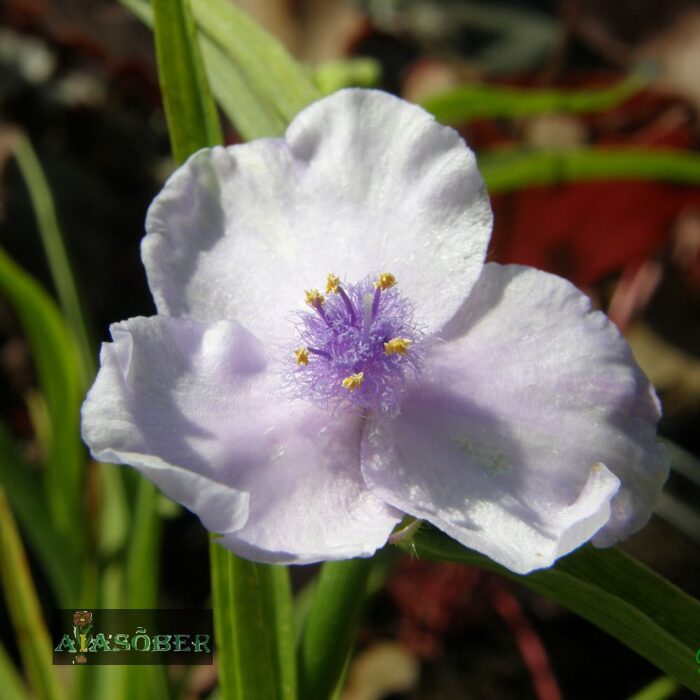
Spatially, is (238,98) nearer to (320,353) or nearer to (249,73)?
(249,73)

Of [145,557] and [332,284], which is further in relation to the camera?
[145,557]

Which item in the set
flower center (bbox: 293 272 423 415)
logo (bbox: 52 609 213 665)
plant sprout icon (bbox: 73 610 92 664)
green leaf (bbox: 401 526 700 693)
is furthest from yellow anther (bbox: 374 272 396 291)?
plant sprout icon (bbox: 73 610 92 664)

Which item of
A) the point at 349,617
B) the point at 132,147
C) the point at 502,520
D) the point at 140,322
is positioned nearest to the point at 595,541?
the point at 502,520

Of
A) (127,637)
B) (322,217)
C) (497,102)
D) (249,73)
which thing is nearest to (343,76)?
(497,102)

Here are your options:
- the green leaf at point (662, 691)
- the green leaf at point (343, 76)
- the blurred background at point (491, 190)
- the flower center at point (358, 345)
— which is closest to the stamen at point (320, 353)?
the flower center at point (358, 345)

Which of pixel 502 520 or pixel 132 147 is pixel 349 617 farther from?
pixel 132 147

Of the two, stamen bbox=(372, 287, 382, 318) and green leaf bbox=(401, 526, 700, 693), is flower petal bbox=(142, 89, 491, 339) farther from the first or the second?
green leaf bbox=(401, 526, 700, 693)

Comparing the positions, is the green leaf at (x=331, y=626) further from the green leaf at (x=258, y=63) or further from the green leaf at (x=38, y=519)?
the green leaf at (x=38, y=519)
